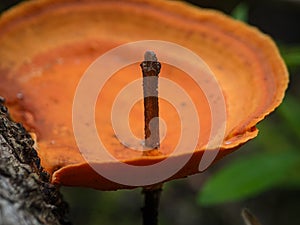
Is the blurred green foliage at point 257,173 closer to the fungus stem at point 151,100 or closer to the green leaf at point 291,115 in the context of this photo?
the green leaf at point 291,115

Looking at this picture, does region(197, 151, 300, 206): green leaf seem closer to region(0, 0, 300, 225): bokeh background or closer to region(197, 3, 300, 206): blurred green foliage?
region(197, 3, 300, 206): blurred green foliage

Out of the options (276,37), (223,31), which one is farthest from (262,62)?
(276,37)

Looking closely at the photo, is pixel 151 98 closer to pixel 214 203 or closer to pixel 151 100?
pixel 151 100

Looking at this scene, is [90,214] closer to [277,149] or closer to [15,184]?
[277,149]

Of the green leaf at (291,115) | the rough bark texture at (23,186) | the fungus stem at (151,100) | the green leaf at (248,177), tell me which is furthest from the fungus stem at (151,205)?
the green leaf at (291,115)

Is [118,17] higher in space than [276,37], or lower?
higher

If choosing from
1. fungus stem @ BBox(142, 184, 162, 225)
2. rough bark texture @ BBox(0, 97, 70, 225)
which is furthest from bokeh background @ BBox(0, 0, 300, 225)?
rough bark texture @ BBox(0, 97, 70, 225)
